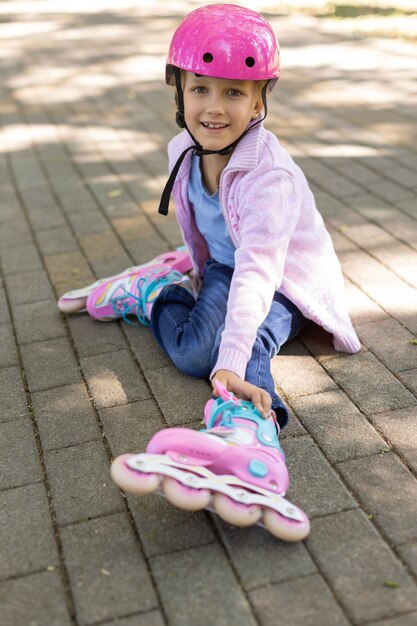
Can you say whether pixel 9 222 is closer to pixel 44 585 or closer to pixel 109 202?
pixel 109 202

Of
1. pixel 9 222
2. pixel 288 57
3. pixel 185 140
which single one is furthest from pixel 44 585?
pixel 288 57

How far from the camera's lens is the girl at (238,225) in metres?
2.70

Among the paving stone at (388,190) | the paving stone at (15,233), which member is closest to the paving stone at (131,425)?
the paving stone at (15,233)

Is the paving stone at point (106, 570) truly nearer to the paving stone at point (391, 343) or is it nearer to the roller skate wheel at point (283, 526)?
the roller skate wheel at point (283, 526)

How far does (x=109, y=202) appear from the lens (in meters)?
5.00

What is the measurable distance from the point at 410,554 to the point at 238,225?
49.3 inches

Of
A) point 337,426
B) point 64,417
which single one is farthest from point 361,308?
point 64,417

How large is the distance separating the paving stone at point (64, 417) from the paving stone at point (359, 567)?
864 millimetres

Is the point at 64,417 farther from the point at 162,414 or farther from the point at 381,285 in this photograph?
the point at 381,285

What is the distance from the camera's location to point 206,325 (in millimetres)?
3061

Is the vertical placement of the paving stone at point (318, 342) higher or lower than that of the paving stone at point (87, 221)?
higher

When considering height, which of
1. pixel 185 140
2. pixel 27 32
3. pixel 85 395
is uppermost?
pixel 185 140

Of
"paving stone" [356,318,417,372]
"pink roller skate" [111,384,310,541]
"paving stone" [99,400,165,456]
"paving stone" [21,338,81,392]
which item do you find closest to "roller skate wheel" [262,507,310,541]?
"pink roller skate" [111,384,310,541]

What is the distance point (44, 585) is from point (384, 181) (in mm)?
3571
